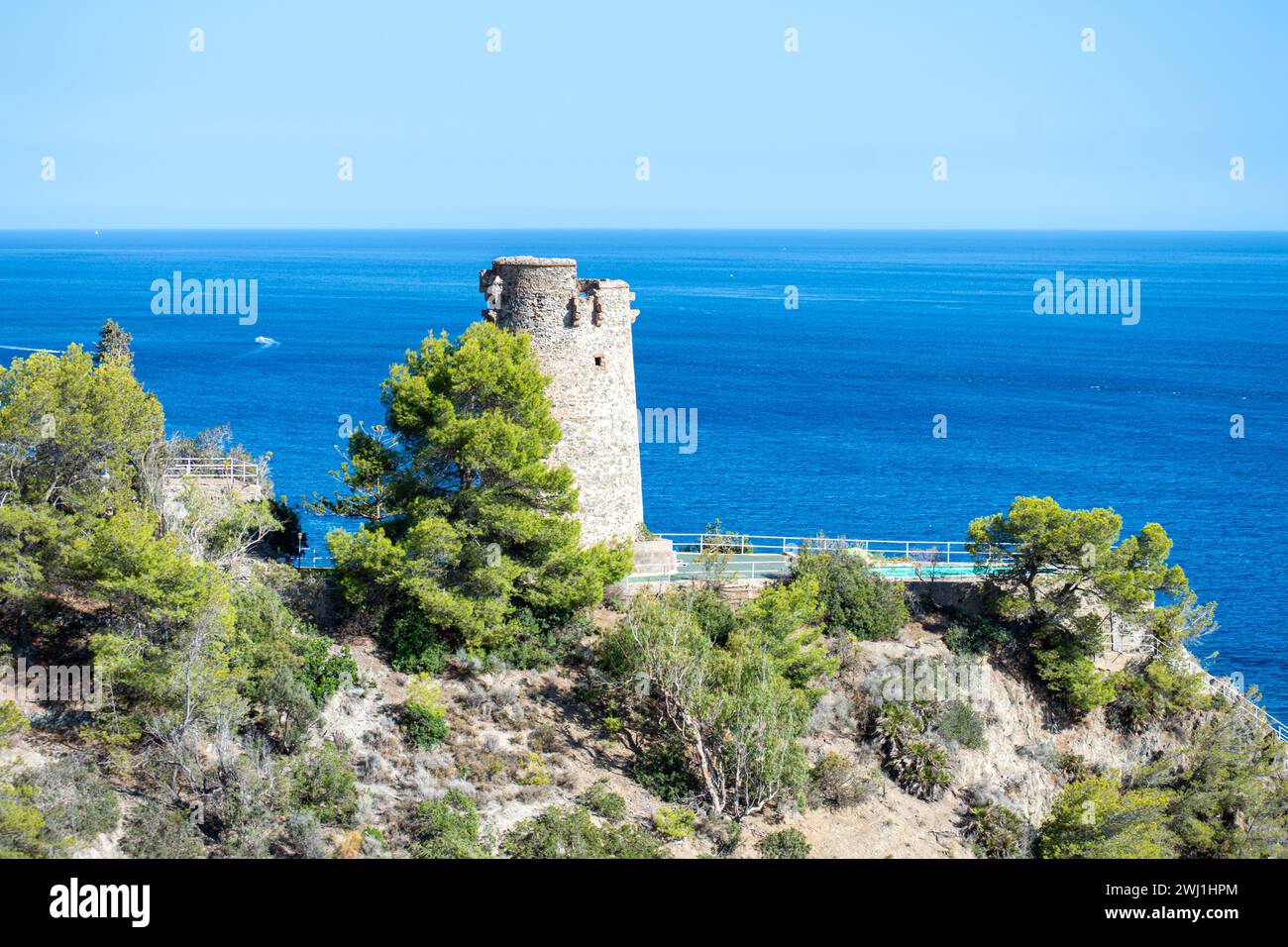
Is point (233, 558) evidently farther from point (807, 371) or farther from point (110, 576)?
point (807, 371)

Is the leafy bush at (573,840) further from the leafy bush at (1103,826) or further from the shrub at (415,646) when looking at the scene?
the leafy bush at (1103,826)

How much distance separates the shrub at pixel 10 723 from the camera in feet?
88.1

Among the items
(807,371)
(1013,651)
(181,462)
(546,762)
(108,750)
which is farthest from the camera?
(807,371)

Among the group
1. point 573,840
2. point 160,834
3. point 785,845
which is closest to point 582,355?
point 573,840

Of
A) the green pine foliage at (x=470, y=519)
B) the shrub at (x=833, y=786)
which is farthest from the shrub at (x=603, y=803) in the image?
the shrub at (x=833, y=786)

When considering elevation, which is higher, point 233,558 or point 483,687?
point 233,558

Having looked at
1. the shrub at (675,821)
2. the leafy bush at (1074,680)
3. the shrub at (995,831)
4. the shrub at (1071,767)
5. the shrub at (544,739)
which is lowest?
the shrub at (995,831)

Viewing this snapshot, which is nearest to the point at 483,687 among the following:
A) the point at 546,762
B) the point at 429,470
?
the point at 546,762

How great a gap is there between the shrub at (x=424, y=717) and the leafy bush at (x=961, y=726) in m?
13.5

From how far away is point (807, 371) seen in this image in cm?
12494

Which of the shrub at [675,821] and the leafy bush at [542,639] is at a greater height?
the leafy bush at [542,639]

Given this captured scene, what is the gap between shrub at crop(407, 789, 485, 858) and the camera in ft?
91.5

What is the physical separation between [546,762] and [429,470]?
28.8ft
